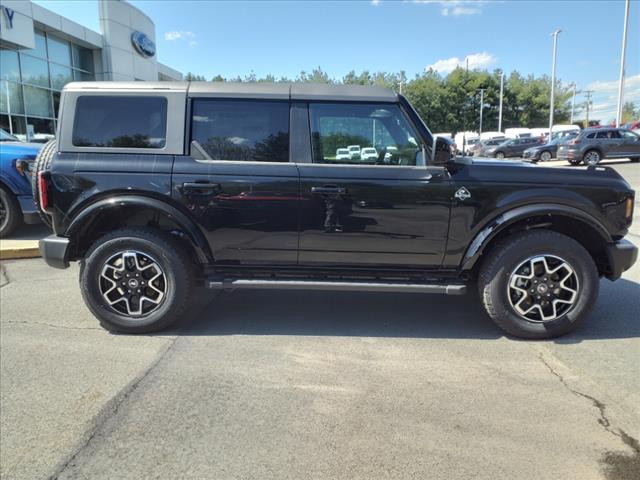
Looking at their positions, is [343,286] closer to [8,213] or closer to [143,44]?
[8,213]

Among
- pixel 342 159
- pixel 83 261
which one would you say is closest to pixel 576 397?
pixel 342 159

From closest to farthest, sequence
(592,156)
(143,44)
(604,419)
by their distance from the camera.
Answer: (604,419)
(592,156)
(143,44)

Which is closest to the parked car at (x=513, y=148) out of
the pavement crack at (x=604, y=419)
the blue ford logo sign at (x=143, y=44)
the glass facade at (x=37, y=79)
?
the blue ford logo sign at (x=143, y=44)

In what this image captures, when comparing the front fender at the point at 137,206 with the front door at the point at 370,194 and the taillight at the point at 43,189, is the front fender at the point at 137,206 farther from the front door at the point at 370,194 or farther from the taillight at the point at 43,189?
the front door at the point at 370,194

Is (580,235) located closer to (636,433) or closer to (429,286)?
(429,286)

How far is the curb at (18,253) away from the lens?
653cm

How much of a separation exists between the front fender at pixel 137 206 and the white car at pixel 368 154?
4.79 feet

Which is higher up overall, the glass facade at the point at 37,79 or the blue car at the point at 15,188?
the glass facade at the point at 37,79

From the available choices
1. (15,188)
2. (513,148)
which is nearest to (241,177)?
(15,188)

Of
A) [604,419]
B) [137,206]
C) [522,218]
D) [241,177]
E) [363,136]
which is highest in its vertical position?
[363,136]

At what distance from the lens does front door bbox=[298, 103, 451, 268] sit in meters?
3.84

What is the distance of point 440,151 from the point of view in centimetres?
378

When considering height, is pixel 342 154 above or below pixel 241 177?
above

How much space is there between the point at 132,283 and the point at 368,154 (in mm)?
2216
